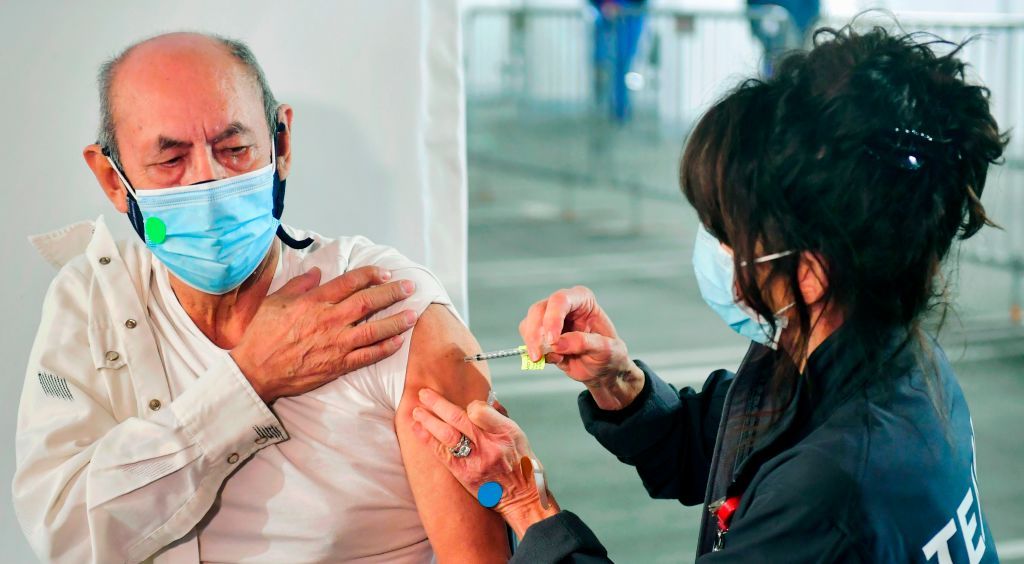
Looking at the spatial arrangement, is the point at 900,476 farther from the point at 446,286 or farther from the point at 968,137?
the point at 446,286

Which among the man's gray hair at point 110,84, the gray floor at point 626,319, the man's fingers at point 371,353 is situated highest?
the man's gray hair at point 110,84

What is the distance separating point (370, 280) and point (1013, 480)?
2.79 metres

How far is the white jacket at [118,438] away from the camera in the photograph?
148cm

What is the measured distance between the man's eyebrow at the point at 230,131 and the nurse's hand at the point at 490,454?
49 centimetres

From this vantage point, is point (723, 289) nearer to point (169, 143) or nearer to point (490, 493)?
point (490, 493)

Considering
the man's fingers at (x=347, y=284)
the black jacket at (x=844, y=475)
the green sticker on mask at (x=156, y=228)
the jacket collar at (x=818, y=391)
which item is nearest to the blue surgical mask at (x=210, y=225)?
the green sticker on mask at (x=156, y=228)

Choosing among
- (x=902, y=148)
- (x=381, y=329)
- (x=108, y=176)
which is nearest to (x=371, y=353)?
(x=381, y=329)

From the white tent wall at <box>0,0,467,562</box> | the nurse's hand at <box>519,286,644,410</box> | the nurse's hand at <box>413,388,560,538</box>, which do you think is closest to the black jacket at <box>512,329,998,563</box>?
the nurse's hand at <box>413,388,560,538</box>

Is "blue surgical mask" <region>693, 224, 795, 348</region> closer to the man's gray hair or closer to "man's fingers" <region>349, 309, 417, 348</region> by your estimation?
"man's fingers" <region>349, 309, 417, 348</region>

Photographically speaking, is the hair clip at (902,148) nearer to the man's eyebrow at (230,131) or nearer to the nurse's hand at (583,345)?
the nurse's hand at (583,345)

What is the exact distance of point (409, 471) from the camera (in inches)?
61.9

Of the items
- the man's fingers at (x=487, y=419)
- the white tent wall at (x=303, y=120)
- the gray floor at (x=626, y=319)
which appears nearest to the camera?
the man's fingers at (x=487, y=419)

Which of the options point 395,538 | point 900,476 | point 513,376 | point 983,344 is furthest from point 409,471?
point 983,344

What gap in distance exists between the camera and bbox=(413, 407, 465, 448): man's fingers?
1.48 meters
